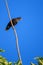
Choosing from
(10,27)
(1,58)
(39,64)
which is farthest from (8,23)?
(39,64)

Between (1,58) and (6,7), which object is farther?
(6,7)

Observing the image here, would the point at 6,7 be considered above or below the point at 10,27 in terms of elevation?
above

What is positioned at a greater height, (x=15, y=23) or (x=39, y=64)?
(x=15, y=23)

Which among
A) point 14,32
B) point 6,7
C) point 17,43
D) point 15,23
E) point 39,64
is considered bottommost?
point 39,64

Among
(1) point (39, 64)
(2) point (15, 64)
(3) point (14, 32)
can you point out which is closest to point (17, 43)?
(3) point (14, 32)

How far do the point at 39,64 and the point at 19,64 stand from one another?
0.40 m

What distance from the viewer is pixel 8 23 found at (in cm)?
505

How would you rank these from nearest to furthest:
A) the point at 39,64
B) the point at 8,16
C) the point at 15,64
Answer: the point at 39,64 → the point at 15,64 → the point at 8,16

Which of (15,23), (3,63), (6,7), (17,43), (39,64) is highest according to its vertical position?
(6,7)

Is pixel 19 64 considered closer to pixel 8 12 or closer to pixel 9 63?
pixel 9 63

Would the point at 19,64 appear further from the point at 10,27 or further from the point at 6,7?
the point at 6,7

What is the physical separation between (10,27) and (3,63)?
1.66m

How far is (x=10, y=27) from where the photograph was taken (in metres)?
5.02

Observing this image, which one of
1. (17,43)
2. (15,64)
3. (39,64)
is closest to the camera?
(39,64)
